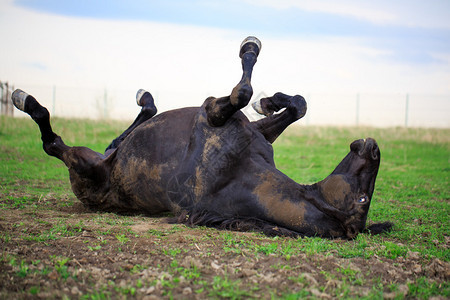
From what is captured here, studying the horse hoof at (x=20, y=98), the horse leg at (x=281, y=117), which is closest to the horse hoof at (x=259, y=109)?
the horse leg at (x=281, y=117)

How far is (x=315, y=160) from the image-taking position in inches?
504

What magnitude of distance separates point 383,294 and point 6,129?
15757 mm

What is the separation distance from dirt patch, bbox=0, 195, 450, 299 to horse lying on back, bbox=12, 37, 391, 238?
0.28 m

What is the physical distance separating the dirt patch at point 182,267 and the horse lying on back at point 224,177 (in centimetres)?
28

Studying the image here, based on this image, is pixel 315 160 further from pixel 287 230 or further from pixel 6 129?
pixel 6 129

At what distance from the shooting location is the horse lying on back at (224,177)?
4160 millimetres

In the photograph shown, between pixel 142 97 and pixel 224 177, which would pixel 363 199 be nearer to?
pixel 224 177

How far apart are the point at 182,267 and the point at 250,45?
3.03 meters

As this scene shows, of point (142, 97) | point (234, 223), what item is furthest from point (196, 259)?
point (142, 97)

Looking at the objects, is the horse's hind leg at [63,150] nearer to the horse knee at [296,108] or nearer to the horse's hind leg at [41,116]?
the horse's hind leg at [41,116]

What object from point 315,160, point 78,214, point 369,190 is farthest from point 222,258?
point 315,160

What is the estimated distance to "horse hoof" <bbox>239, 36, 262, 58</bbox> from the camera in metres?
5.20

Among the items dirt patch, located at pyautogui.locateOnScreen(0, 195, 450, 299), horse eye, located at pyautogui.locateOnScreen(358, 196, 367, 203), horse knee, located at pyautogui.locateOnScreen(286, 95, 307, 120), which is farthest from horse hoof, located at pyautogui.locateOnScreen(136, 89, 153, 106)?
horse eye, located at pyautogui.locateOnScreen(358, 196, 367, 203)

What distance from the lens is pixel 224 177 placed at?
4.36 meters
